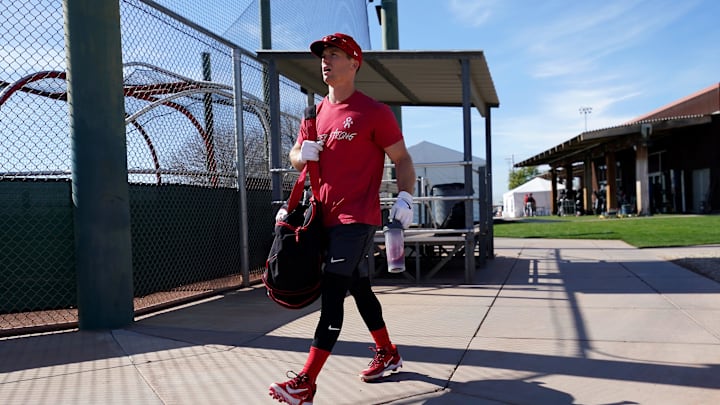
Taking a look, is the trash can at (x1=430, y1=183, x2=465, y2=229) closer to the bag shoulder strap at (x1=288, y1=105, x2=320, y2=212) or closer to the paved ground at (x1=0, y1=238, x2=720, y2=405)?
the paved ground at (x1=0, y1=238, x2=720, y2=405)

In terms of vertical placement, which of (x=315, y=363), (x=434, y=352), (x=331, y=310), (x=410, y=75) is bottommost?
(x=434, y=352)

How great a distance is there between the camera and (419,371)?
3.49 meters

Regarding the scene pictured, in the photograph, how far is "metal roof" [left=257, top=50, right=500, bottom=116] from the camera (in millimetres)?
7465

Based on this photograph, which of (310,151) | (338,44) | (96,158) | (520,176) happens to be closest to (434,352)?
(310,151)

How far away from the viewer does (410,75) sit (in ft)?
28.9

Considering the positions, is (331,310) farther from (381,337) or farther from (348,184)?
(348,184)

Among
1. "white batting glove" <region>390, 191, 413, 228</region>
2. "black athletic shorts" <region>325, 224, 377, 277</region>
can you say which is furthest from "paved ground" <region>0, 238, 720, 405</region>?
"white batting glove" <region>390, 191, 413, 228</region>

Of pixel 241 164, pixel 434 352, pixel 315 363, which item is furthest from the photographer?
pixel 241 164

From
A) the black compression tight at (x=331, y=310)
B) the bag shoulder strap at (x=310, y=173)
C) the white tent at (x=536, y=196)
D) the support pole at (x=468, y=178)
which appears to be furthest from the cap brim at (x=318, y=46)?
the white tent at (x=536, y=196)

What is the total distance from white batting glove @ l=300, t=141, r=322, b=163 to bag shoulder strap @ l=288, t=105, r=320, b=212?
54 millimetres

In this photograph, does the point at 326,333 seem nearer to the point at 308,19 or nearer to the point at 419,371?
the point at 419,371

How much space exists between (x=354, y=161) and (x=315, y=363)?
1.06 metres

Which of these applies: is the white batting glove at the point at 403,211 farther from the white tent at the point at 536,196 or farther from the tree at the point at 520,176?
the tree at the point at 520,176

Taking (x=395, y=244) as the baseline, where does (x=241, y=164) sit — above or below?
above
